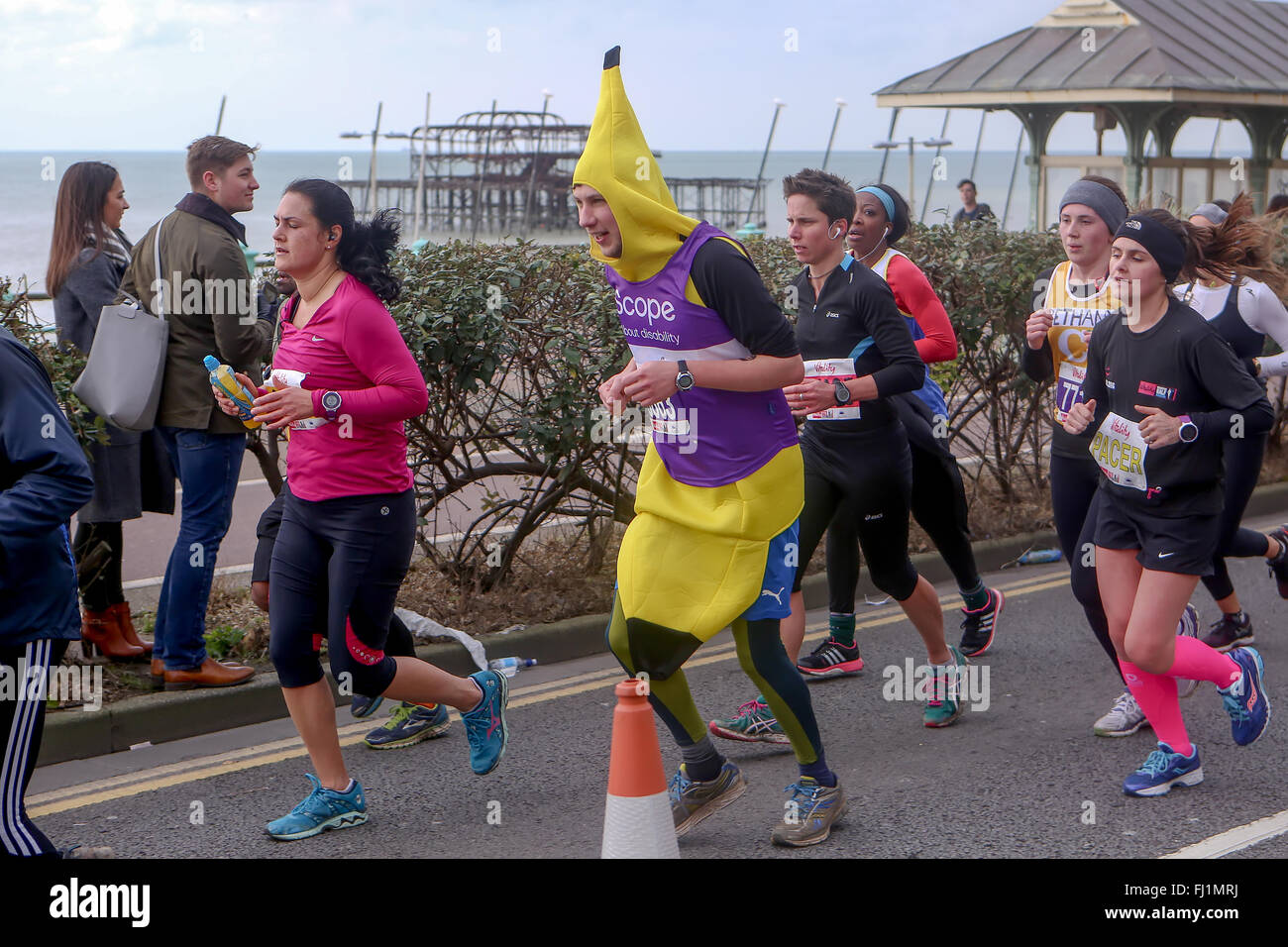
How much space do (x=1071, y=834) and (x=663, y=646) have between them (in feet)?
4.74

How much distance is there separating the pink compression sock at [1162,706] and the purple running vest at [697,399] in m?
1.60

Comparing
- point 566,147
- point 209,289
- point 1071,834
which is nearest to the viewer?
point 1071,834

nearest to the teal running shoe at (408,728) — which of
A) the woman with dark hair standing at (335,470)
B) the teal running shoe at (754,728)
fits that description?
the woman with dark hair standing at (335,470)

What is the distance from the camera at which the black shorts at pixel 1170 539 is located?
14.7 feet

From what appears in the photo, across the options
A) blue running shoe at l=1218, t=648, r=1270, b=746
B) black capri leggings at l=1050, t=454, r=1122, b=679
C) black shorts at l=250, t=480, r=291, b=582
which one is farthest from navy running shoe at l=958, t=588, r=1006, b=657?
black shorts at l=250, t=480, r=291, b=582

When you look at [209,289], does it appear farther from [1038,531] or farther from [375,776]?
[1038,531]

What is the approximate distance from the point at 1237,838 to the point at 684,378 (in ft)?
7.43

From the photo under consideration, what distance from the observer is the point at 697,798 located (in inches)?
171

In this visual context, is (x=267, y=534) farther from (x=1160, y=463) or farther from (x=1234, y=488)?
(x=1234, y=488)

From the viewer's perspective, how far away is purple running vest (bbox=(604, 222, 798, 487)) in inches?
159

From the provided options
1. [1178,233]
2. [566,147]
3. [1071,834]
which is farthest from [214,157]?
[566,147]

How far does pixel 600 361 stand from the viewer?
267 inches

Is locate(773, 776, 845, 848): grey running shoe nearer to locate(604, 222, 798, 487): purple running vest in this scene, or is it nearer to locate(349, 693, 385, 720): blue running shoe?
locate(604, 222, 798, 487): purple running vest
